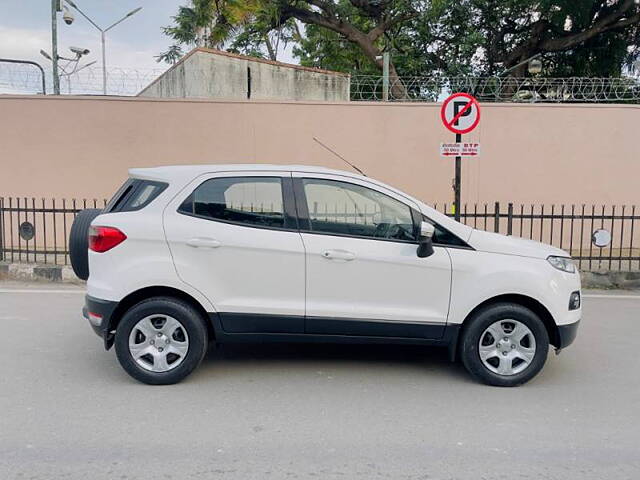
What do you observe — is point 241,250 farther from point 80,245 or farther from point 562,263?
point 562,263

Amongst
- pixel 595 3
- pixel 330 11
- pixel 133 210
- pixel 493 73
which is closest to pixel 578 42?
pixel 595 3

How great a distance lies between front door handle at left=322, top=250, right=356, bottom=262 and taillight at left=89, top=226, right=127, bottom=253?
157 centimetres

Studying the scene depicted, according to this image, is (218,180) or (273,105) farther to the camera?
(273,105)

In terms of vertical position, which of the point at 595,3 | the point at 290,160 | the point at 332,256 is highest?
the point at 595,3

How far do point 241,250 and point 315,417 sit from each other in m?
1.36

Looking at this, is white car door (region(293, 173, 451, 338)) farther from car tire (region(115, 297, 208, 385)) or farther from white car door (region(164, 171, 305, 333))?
car tire (region(115, 297, 208, 385))

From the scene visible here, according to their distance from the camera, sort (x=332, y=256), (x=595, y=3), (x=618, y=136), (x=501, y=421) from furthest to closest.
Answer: (x=595, y=3)
(x=618, y=136)
(x=332, y=256)
(x=501, y=421)

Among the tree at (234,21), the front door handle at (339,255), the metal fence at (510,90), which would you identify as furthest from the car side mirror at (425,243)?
the tree at (234,21)

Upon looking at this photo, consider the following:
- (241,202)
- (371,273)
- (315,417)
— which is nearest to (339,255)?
(371,273)

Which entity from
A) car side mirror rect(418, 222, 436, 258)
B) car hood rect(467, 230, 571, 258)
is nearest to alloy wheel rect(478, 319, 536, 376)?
car hood rect(467, 230, 571, 258)

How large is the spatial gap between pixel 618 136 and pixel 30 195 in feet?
36.1

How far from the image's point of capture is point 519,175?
1066 cm

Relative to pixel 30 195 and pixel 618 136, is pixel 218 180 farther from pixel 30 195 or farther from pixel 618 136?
pixel 618 136

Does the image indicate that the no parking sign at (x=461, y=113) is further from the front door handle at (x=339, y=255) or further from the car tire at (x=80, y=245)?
the car tire at (x=80, y=245)
